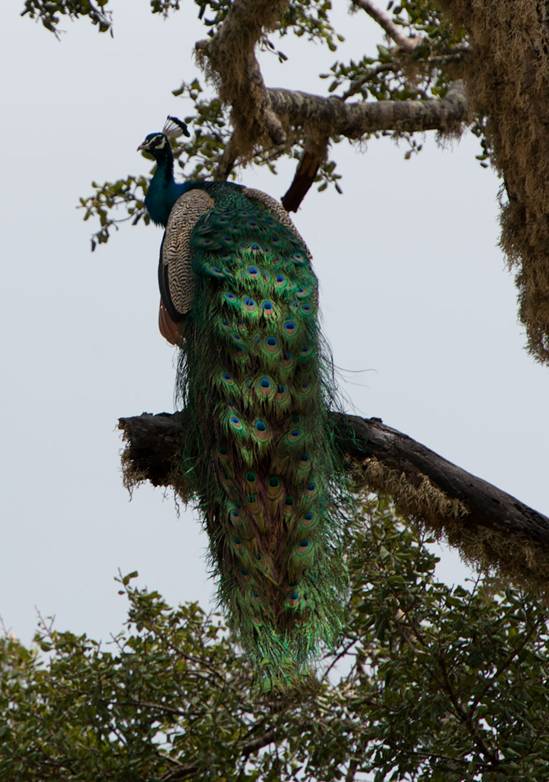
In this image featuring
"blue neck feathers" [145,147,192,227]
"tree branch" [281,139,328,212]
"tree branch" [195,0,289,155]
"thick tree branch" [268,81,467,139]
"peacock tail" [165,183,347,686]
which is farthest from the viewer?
"blue neck feathers" [145,147,192,227]

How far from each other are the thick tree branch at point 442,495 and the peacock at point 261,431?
6.7 inches

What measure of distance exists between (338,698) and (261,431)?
152 centimetres

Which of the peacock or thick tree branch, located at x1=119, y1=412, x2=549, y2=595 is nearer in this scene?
the peacock

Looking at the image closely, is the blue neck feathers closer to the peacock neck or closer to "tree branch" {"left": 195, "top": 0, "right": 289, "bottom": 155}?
the peacock neck

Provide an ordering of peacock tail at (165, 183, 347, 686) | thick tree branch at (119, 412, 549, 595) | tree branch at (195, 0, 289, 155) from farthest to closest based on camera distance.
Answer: tree branch at (195, 0, 289, 155)
thick tree branch at (119, 412, 549, 595)
peacock tail at (165, 183, 347, 686)

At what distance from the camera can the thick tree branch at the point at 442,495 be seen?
17.6 feet

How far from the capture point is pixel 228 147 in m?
7.35

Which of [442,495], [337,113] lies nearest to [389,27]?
[337,113]

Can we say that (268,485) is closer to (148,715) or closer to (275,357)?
(275,357)

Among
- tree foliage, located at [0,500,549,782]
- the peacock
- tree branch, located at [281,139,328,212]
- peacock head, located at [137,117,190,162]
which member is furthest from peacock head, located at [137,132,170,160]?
tree foliage, located at [0,500,549,782]

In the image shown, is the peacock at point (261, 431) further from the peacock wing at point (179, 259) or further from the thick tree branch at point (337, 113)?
the thick tree branch at point (337, 113)

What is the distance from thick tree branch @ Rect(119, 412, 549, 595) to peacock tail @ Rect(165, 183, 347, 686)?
17 centimetres

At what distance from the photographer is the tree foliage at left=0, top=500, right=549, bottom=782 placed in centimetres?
546

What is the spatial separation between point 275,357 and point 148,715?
1851 millimetres
